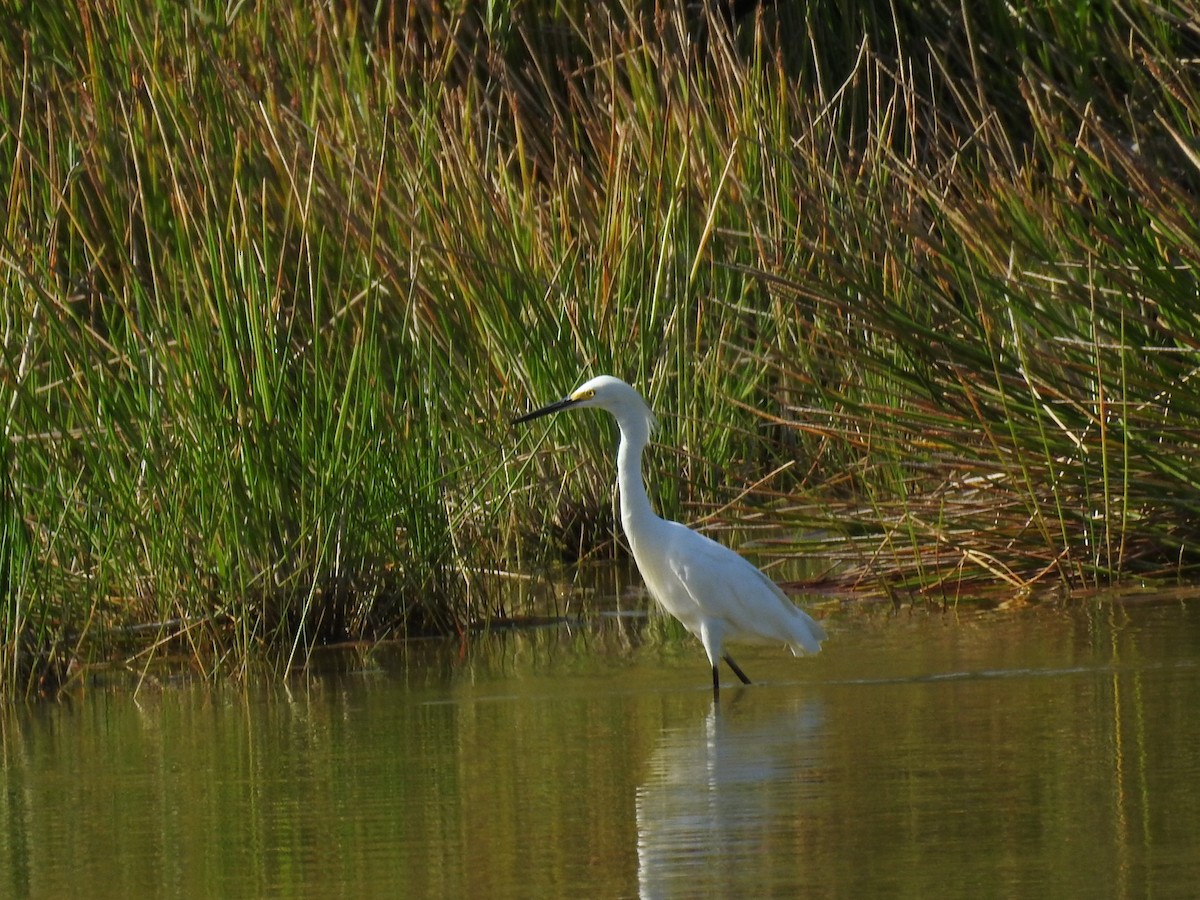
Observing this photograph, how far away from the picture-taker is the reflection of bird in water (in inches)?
126

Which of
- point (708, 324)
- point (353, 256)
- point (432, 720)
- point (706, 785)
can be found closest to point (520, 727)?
point (432, 720)

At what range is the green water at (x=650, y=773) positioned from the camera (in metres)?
3.27

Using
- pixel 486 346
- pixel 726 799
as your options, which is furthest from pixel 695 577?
pixel 486 346

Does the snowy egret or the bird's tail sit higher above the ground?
the snowy egret

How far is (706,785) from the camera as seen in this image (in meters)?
3.97

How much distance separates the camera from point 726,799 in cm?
381

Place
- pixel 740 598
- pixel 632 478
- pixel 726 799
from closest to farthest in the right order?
pixel 726 799 < pixel 740 598 < pixel 632 478

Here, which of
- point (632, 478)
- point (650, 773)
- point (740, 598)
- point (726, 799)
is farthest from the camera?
point (632, 478)

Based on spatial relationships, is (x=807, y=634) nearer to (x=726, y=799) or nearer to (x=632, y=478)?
(x=632, y=478)

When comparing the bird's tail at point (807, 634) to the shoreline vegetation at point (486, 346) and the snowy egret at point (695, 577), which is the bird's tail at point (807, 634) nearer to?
the snowy egret at point (695, 577)

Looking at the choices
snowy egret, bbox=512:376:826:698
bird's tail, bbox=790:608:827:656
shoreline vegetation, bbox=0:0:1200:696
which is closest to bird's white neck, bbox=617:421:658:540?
snowy egret, bbox=512:376:826:698

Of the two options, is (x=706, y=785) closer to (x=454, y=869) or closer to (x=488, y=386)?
(x=454, y=869)

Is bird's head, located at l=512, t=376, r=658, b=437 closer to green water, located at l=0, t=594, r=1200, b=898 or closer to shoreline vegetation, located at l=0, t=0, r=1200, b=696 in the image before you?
shoreline vegetation, located at l=0, t=0, r=1200, b=696

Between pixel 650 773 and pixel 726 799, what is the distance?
353 millimetres
